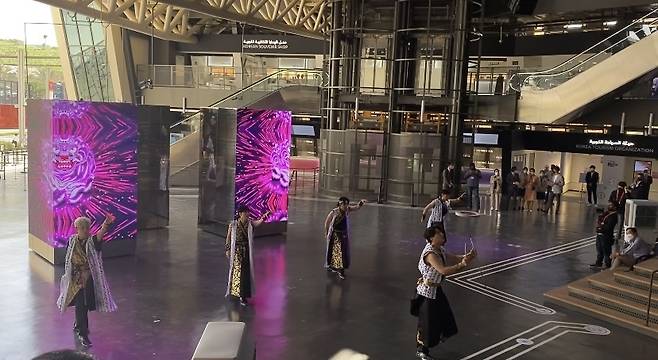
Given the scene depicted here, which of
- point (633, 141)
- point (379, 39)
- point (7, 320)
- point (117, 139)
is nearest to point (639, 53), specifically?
point (633, 141)

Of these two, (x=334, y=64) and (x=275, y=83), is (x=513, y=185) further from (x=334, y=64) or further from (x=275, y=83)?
(x=275, y=83)

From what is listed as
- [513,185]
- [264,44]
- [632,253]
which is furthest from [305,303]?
[264,44]

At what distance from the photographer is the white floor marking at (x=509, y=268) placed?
1016 cm

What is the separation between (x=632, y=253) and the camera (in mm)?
11234

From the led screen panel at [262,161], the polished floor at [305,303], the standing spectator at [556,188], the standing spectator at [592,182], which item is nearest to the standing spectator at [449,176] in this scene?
the standing spectator at [556,188]

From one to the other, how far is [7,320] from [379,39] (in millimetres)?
17950

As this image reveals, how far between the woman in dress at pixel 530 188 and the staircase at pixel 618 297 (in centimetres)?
1056

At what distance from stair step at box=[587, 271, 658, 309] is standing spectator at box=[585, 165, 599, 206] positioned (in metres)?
13.3

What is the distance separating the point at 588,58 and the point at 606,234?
9.72 m

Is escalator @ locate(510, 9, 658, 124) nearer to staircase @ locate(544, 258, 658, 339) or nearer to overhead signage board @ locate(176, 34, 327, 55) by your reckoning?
staircase @ locate(544, 258, 658, 339)

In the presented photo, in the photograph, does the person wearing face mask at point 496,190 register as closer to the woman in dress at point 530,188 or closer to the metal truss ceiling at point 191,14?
the woman in dress at point 530,188

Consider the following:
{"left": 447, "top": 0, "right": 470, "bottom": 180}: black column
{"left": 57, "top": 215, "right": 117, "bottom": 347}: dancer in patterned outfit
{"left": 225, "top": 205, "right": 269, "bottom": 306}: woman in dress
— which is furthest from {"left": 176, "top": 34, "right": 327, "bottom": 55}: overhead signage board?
{"left": 57, "top": 215, "right": 117, "bottom": 347}: dancer in patterned outfit

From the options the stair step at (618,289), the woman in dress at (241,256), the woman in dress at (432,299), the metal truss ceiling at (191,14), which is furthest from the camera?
the metal truss ceiling at (191,14)

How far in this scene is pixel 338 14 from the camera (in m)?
23.4
